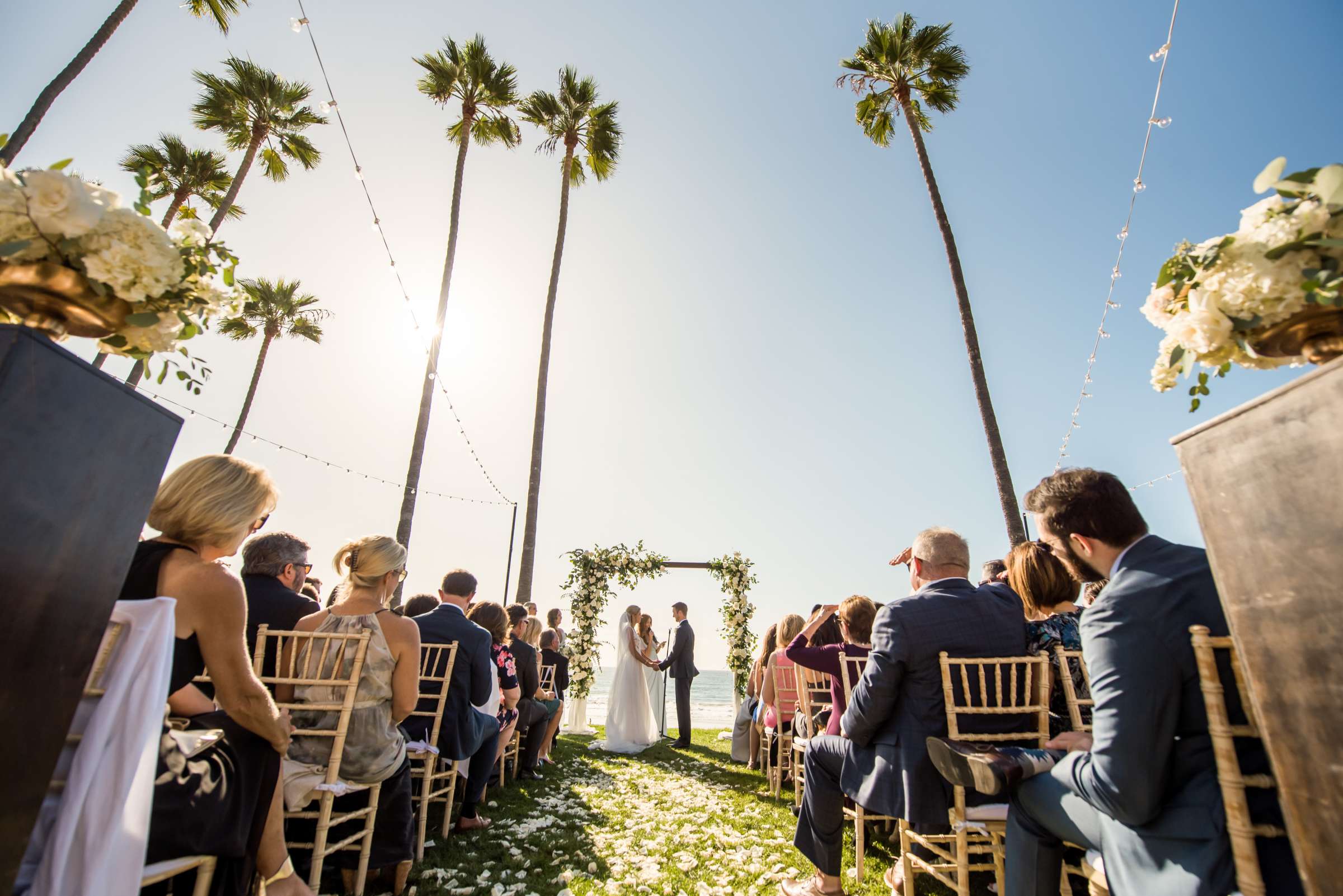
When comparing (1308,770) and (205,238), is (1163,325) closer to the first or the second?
(1308,770)

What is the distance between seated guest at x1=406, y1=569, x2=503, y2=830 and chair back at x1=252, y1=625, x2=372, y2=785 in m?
1.13

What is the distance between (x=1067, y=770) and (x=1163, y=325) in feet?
4.43

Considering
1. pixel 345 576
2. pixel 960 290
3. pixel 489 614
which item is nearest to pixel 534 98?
pixel 960 290

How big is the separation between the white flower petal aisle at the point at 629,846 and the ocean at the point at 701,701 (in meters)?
5.92

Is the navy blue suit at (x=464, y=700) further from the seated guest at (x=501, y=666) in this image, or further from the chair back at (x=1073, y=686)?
the chair back at (x=1073, y=686)

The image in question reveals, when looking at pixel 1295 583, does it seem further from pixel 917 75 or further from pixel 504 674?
pixel 917 75

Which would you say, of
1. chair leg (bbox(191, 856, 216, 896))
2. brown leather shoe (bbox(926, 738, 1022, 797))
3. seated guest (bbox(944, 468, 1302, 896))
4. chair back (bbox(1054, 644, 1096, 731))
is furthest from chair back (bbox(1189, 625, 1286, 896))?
chair leg (bbox(191, 856, 216, 896))

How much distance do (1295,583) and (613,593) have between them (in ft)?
39.1

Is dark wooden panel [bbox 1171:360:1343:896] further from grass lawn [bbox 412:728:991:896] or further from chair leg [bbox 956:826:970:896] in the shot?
grass lawn [bbox 412:728:991:896]

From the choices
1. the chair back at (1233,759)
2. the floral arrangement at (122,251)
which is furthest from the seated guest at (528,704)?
the chair back at (1233,759)

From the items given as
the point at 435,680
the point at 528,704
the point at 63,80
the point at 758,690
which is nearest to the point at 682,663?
Result: the point at 758,690

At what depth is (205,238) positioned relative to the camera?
1681 millimetres

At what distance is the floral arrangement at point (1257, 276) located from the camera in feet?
4.05

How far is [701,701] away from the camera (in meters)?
43.6
